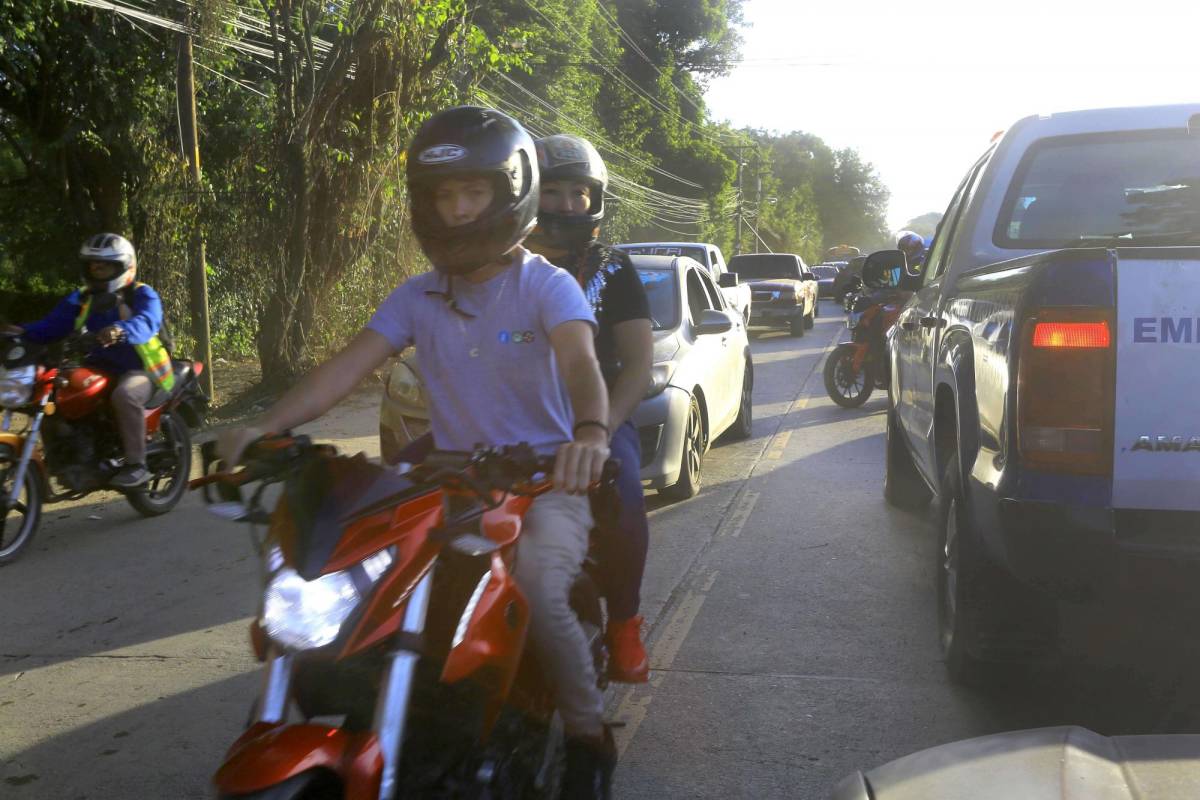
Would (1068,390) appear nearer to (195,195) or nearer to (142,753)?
(142,753)

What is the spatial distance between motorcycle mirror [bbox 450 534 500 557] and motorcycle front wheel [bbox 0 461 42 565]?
17.5 ft

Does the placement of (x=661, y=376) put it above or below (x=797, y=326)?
above

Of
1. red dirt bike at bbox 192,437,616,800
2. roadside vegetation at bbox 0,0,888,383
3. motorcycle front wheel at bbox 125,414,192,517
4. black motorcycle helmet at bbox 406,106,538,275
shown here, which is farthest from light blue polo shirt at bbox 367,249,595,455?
roadside vegetation at bbox 0,0,888,383

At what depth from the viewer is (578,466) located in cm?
271

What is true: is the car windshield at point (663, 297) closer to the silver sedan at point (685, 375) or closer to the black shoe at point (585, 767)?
the silver sedan at point (685, 375)

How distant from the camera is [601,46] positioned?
175ft

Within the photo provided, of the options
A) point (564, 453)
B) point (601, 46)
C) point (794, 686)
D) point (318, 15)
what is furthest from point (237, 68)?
point (601, 46)

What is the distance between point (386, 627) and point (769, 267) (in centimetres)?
2758

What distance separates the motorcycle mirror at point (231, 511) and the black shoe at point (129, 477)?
550 centimetres

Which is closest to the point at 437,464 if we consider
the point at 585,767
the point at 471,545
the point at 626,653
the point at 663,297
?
the point at 471,545

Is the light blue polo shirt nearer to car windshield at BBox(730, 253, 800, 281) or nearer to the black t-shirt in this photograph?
the black t-shirt

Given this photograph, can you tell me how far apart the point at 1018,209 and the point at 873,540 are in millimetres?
2570

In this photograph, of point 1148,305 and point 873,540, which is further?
point 873,540

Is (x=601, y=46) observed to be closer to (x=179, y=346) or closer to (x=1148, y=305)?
(x=179, y=346)
